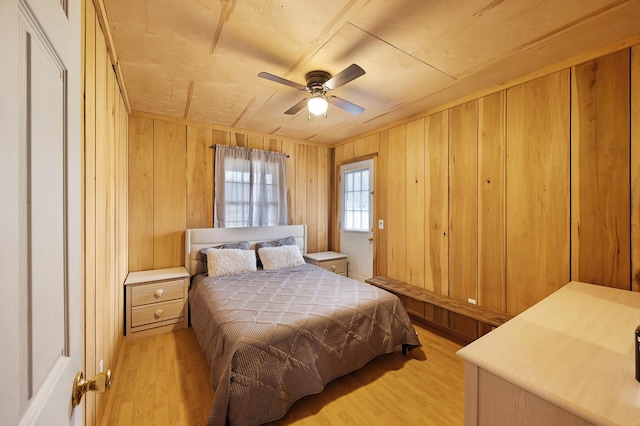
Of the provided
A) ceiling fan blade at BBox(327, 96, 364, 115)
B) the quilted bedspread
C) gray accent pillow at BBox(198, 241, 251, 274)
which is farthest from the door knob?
gray accent pillow at BBox(198, 241, 251, 274)

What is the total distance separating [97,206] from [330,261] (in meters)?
→ 3.04

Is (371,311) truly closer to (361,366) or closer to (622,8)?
(361,366)

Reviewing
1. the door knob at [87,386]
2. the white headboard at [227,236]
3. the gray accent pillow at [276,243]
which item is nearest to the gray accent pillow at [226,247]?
the white headboard at [227,236]

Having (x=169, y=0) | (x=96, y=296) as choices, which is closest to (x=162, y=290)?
(x=96, y=296)

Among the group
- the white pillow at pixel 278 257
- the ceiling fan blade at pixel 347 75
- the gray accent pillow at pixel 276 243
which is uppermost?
the ceiling fan blade at pixel 347 75

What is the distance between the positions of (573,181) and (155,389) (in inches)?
144

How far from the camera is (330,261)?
404cm

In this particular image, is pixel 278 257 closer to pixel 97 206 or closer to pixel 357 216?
pixel 357 216

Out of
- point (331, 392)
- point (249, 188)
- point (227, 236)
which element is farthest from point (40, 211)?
point (249, 188)

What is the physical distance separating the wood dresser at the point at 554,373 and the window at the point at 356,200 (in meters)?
2.77

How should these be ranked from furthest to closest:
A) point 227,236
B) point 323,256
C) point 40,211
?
point 323,256 < point 227,236 < point 40,211

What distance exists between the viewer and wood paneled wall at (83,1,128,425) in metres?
1.27

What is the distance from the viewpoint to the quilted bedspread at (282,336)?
1.58 meters

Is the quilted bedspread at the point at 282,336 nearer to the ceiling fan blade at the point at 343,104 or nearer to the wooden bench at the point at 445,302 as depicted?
the wooden bench at the point at 445,302
